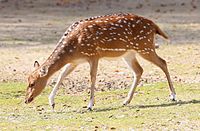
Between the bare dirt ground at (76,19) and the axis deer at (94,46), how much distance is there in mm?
1898

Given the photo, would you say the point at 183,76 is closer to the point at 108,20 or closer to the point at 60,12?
the point at 108,20

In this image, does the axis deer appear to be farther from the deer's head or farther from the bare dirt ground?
the bare dirt ground

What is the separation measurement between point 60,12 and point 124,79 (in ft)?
43.7

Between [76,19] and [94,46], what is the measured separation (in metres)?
13.9

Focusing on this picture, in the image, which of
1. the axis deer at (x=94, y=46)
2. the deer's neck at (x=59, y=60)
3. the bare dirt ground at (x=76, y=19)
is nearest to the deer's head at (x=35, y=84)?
the axis deer at (x=94, y=46)

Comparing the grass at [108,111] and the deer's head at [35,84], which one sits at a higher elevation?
the deer's head at [35,84]

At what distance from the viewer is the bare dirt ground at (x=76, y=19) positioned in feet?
49.6

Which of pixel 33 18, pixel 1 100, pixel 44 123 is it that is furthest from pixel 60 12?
pixel 44 123

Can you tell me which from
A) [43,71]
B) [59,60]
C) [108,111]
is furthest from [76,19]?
[108,111]

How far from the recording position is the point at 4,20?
993 inches

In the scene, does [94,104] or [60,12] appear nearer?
[94,104]

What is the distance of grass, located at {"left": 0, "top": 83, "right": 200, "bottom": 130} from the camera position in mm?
10008

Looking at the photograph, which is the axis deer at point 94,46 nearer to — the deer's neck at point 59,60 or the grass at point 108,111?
the deer's neck at point 59,60

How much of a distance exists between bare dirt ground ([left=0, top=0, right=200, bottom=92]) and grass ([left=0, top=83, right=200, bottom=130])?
98 cm
